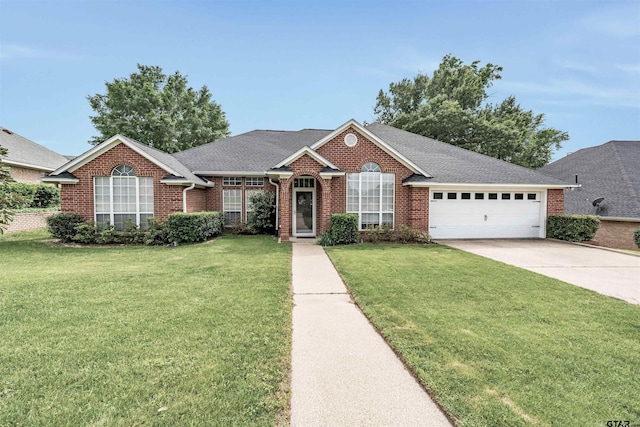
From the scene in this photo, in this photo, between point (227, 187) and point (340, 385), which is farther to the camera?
point (227, 187)

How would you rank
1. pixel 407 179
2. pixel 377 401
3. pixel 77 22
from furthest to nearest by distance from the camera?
pixel 77 22 < pixel 407 179 < pixel 377 401

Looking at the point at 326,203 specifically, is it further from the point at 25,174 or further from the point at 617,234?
the point at 25,174

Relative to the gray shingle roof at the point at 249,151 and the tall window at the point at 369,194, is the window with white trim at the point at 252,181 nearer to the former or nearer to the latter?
the gray shingle roof at the point at 249,151

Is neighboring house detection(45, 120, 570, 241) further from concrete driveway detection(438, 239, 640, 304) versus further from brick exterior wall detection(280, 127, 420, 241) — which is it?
concrete driveway detection(438, 239, 640, 304)

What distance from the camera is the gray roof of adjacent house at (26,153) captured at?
18.8 metres

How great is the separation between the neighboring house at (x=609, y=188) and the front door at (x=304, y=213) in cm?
1535

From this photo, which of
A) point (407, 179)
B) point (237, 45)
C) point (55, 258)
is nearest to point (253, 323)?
point (55, 258)

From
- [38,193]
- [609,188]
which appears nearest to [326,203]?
[609,188]

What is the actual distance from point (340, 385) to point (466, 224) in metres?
12.9

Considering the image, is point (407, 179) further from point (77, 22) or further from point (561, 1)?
point (77, 22)

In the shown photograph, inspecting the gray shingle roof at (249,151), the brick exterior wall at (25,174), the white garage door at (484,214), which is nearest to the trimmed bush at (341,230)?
the white garage door at (484,214)

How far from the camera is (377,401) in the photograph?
2.74 meters

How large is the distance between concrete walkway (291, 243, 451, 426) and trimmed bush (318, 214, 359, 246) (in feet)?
21.5

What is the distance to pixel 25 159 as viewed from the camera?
19422 mm
